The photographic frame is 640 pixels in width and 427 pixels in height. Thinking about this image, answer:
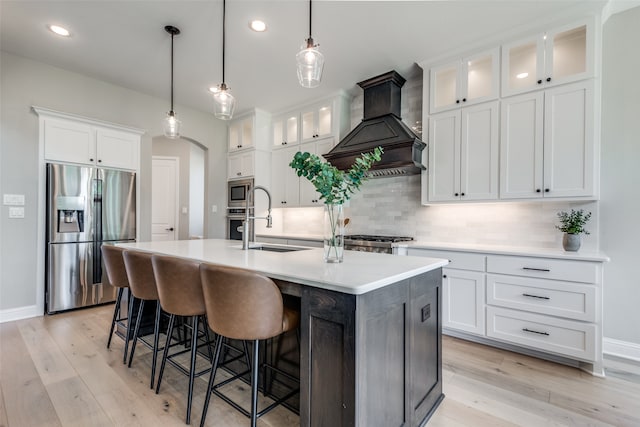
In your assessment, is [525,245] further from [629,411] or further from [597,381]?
[629,411]

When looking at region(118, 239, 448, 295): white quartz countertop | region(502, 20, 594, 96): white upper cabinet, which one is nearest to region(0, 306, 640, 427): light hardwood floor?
region(118, 239, 448, 295): white quartz countertop

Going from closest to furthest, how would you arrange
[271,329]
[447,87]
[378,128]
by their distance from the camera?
[271,329], [447,87], [378,128]

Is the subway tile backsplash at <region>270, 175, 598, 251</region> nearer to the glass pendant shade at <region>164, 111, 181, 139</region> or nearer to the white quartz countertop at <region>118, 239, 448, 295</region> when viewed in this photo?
the white quartz countertop at <region>118, 239, 448, 295</region>

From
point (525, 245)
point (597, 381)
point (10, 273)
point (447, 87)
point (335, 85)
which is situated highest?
point (335, 85)

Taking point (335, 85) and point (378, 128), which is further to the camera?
point (335, 85)

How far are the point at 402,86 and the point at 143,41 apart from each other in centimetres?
289

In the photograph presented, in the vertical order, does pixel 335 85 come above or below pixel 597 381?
above

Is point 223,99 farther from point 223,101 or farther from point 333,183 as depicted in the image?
point 333,183

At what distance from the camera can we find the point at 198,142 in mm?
4980

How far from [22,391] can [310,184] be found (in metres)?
3.37

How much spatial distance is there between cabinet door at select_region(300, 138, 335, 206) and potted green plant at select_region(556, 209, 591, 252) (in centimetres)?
267

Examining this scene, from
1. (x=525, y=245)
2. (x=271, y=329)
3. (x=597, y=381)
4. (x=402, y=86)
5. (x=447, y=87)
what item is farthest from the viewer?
(x=402, y=86)

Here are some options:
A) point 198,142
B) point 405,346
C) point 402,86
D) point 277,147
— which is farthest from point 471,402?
point 198,142

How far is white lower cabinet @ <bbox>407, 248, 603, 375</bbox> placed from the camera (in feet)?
7.27
